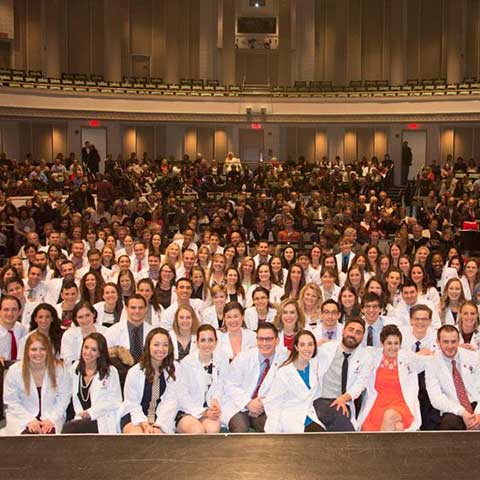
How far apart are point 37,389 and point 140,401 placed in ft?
3.15

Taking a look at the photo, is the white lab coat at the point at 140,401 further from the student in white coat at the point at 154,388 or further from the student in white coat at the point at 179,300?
the student in white coat at the point at 179,300

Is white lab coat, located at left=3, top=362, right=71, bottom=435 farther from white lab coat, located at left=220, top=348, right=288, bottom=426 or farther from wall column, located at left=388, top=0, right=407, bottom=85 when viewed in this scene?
wall column, located at left=388, top=0, right=407, bottom=85

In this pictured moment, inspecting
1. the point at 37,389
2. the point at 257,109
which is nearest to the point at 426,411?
the point at 37,389

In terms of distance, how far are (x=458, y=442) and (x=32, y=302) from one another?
7.11 meters

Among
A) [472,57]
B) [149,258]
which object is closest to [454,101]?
[472,57]

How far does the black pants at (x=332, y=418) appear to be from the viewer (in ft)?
23.0

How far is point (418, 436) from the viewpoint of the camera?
496cm

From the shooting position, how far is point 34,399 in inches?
269

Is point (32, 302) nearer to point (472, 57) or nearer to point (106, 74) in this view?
point (106, 74)

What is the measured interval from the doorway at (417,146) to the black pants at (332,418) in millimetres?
29680

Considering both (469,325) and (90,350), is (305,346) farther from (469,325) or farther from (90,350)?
(469,325)

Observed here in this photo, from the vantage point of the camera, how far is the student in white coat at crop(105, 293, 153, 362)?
827 cm

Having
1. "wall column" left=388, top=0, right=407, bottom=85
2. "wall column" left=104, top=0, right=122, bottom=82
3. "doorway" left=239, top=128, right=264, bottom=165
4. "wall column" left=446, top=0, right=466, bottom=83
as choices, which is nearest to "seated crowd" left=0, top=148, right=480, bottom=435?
"wall column" left=104, top=0, right=122, bottom=82

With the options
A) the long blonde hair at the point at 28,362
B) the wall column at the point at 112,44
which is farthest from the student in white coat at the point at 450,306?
the wall column at the point at 112,44
